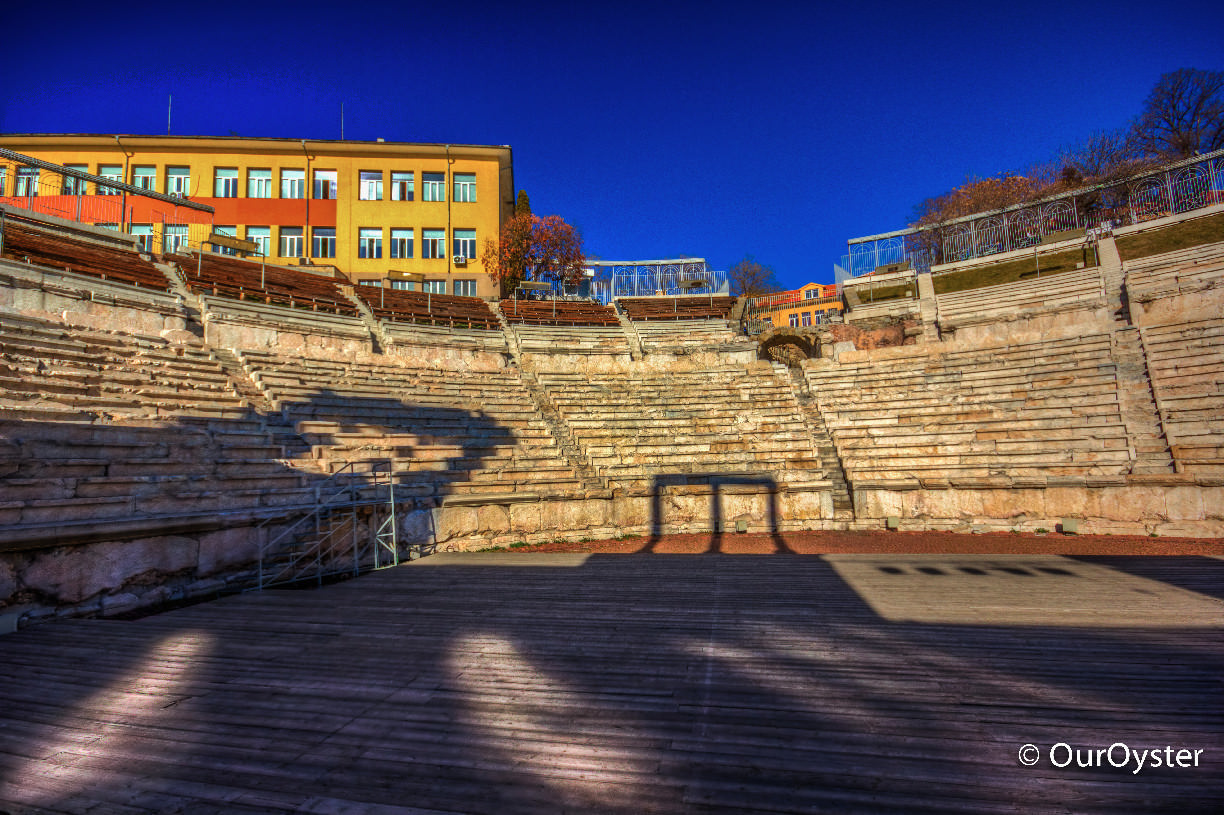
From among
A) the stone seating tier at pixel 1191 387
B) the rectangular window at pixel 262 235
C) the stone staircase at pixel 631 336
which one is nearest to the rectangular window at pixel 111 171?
the rectangular window at pixel 262 235

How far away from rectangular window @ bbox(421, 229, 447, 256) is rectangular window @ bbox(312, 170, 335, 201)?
5.35 metres

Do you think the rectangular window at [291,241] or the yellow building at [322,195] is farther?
the rectangular window at [291,241]

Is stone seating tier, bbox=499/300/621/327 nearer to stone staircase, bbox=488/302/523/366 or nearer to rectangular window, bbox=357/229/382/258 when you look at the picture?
stone staircase, bbox=488/302/523/366

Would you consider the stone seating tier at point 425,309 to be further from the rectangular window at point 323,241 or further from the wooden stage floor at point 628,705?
the wooden stage floor at point 628,705

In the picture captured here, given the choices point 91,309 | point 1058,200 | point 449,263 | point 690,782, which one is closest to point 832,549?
point 690,782

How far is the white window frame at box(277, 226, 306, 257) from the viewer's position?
27.8 metres

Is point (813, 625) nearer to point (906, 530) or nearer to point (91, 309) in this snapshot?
point (906, 530)

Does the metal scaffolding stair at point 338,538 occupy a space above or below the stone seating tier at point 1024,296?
below

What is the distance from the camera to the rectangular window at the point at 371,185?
28.6m

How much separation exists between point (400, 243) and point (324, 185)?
17.0 feet

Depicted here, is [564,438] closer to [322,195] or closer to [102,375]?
[102,375]

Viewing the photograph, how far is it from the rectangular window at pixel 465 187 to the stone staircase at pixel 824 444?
818 inches

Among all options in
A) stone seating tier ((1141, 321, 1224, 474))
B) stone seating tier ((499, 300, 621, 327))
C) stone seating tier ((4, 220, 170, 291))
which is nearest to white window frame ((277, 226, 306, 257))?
stone seating tier ((4, 220, 170, 291))

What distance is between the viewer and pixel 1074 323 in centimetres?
1504
